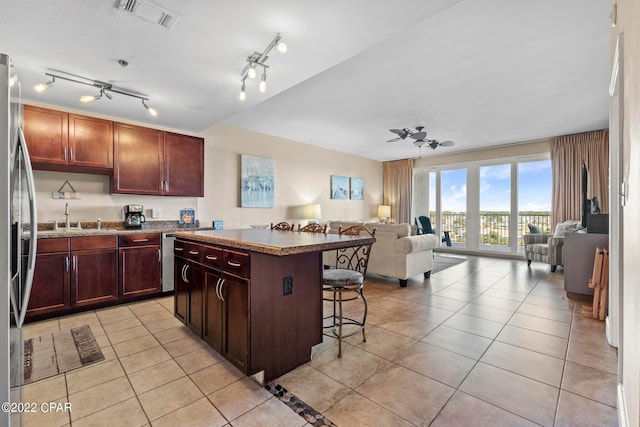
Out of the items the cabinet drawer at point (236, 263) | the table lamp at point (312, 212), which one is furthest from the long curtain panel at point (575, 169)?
the cabinet drawer at point (236, 263)

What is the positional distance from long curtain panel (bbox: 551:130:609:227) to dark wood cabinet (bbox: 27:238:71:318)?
7.90 metres

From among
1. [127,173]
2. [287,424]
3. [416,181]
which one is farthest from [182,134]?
[416,181]

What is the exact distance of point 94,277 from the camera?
3.18 metres

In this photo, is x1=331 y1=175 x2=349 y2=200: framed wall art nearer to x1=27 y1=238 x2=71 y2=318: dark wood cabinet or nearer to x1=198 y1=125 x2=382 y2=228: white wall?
x1=198 y1=125 x2=382 y2=228: white wall

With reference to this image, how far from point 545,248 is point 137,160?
6538mm

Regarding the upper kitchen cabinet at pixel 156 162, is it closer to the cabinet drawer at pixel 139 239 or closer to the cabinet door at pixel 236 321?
the cabinet drawer at pixel 139 239

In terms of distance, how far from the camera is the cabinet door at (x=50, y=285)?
2855mm

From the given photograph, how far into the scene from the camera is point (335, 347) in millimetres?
2287

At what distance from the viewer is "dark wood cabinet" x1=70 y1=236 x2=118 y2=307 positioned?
3.07 meters

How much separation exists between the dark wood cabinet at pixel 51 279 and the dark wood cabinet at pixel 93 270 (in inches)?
2.2

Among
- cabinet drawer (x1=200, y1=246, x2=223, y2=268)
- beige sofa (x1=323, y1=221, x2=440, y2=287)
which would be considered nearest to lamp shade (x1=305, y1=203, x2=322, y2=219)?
beige sofa (x1=323, y1=221, x2=440, y2=287)

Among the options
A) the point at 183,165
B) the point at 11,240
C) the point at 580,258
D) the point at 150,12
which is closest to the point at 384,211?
the point at 580,258

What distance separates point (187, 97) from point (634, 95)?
3436mm

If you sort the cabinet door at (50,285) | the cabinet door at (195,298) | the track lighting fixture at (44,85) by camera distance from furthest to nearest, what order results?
the cabinet door at (50,285)
the track lighting fixture at (44,85)
the cabinet door at (195,298)
